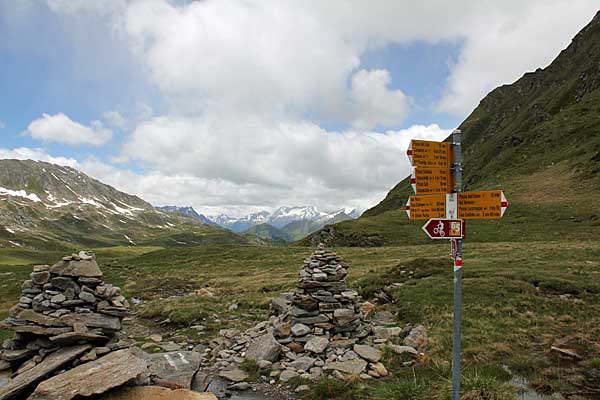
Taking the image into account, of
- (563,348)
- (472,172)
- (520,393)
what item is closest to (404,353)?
(520,393)

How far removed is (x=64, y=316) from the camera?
35.0 feet

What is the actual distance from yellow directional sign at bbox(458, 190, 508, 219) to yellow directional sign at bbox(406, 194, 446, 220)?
1.08 ft

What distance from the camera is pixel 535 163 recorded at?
10269cm

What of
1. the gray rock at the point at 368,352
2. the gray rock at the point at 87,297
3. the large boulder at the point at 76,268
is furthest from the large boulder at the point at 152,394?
the gray rock at the point at 368,352

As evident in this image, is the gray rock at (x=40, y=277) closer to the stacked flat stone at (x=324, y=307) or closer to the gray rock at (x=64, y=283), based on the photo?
the gray rock at (x=64, y=283)

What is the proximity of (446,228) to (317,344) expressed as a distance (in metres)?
8.74

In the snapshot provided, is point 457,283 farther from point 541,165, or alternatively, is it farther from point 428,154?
point 541,165

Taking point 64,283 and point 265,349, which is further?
point 265,349

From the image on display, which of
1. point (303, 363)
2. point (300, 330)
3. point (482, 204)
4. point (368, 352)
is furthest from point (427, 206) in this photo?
point (300, 330)

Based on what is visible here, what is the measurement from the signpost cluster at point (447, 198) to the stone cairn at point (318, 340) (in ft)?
19.9

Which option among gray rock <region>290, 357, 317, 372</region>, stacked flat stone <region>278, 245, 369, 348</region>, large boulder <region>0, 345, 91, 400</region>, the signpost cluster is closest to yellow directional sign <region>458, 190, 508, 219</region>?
the signpost cluster

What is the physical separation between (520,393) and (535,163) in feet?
370

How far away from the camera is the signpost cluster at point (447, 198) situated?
21.5 feet

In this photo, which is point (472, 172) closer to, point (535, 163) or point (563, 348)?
point (535, 163)
